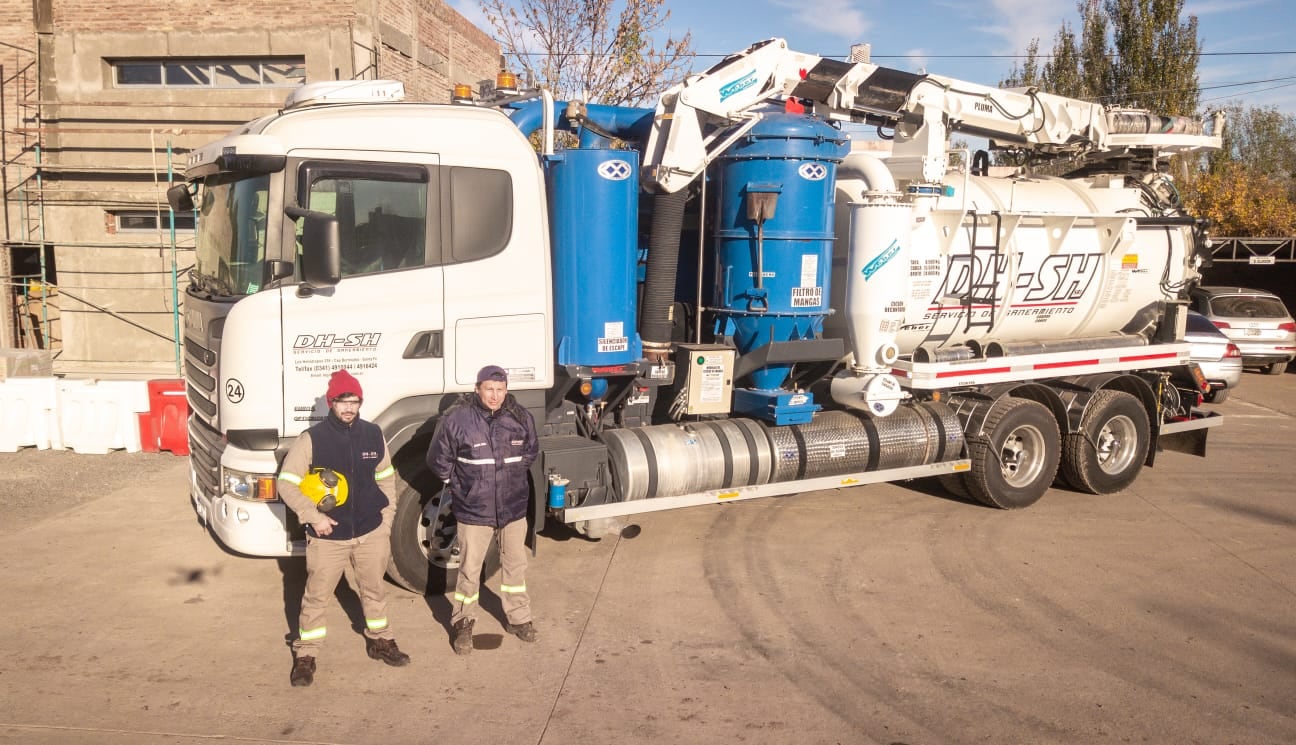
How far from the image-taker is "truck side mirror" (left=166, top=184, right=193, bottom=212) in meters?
6.62

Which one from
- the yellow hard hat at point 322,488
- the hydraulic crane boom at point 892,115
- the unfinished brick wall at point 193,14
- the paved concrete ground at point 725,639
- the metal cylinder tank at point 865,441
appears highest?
the unfinished brick wall at point 193,14

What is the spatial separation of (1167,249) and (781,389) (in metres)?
5.05

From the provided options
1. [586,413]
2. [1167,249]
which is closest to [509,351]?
[586,413]

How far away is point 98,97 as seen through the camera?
50.3ft

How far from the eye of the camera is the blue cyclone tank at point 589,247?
21.7 ft

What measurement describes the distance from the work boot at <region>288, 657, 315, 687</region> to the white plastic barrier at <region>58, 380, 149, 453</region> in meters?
6.33

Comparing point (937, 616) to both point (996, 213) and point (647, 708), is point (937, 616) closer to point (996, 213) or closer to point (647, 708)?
point (647, 708)

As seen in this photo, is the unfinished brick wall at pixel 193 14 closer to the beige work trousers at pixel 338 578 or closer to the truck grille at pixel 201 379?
the truck grille at pixel 201 379

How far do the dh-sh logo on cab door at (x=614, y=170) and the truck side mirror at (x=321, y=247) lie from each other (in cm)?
200

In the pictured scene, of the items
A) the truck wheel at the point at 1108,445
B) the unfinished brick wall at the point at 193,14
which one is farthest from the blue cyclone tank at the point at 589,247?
the unfinished brick wall at the point at 193,14

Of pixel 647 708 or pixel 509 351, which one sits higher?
pixel 509 351

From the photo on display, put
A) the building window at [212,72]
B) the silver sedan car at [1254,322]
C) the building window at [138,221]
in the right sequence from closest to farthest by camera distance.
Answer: the building window at [212,72] → the building window at [138,221] → the silver sedan car at [1254,322]

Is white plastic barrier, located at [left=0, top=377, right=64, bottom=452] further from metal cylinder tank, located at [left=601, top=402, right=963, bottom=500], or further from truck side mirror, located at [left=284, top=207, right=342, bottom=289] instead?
metal cylinder tank, located at [left=601, top=402, right=963, bottom=500]

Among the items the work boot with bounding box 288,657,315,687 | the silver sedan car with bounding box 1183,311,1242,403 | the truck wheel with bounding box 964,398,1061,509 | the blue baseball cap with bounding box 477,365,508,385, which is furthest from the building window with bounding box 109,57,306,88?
the silver sedan car with bounding box 1183,311,1242,403
